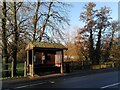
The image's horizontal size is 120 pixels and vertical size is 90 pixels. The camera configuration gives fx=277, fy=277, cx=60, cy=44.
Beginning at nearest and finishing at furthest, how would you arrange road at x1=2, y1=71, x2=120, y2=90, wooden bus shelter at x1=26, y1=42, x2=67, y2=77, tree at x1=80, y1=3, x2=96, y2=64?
1. road at x1=2, y1=71, x2=120, y2=90
2. wooden bus shelter at x1=26, y1=42, x2=67, y2=77
3. tree at x1=80, y1=3, x2=96, y2=64

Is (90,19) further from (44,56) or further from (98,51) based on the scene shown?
(44,56)

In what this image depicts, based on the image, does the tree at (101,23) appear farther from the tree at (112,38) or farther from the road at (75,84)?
the road at (75,84)

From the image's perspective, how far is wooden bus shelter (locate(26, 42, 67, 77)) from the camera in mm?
26509

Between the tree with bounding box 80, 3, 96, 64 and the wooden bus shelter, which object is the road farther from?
the tree with bounding box 80, 3, 96, 64

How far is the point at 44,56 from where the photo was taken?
2900 cm

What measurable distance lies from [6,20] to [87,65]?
15.0m

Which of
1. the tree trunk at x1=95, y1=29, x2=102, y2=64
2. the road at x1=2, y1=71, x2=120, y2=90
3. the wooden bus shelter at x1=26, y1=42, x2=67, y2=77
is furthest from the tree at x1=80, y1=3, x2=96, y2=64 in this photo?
the road at x1=2, y1=71, x2=120, y2=90

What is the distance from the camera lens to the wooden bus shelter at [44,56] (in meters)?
26.5

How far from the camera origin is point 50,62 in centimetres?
2991

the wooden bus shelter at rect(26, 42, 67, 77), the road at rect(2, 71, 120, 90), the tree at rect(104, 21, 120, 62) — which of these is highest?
the tree at rect(104, 21, 120, 62)

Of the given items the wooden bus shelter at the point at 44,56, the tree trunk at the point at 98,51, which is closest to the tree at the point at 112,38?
the tree trunk at the point at 98,51

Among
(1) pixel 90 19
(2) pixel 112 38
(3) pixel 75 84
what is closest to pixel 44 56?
(3) pixel 75 84

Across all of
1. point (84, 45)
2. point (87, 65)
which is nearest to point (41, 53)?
point (87, 65)

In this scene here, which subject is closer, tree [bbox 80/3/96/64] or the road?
the road
